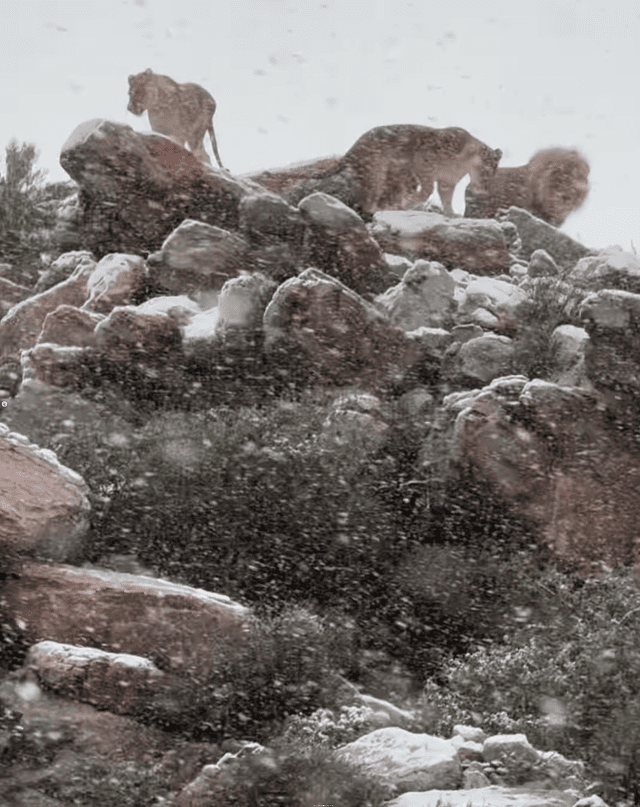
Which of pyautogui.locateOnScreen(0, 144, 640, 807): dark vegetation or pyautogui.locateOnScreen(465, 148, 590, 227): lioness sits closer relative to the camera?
pyautogui.locateOnScreen(0, 144, 640, 807): dark vegetation

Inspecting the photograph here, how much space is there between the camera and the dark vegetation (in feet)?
19.5

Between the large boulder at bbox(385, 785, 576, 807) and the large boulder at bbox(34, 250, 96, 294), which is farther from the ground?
the large boulder at bbox(34, 250, 96, 294)

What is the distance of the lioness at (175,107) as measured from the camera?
20.0 meters

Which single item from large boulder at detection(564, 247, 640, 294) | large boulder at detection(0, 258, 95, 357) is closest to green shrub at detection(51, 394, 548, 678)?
large boulder at detection(0, 258, 95, 357)

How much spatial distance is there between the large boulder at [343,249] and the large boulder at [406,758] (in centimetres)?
867

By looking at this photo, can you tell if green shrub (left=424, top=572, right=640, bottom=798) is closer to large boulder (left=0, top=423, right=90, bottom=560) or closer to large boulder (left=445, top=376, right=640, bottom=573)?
large boulder (left=445, top=376, right=640, bottom=573)

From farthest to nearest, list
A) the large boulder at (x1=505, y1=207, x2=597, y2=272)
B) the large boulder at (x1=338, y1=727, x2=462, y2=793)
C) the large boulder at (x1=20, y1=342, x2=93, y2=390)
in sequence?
the large boulder at (x1=505, y1=207, x2=597, y2=272), the large boulder at (x1=20, y1=342, x2=93, y2=390), the large boulder at (x1=338, y1=727, x2=462, y2=793)

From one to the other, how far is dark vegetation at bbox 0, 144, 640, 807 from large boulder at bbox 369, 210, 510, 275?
19.6 ft

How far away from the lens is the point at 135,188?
1451 cm

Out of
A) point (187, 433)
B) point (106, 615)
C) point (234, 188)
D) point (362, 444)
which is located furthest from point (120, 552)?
point (234, 188)

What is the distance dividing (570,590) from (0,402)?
22.3 feet

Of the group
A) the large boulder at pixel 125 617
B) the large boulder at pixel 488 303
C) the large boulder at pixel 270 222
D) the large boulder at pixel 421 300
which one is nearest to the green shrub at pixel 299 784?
the large boulder at pixel 125 617

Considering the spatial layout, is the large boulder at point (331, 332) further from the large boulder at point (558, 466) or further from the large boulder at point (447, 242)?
the large boulder at point (447, 242)

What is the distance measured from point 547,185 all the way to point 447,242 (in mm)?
7480
